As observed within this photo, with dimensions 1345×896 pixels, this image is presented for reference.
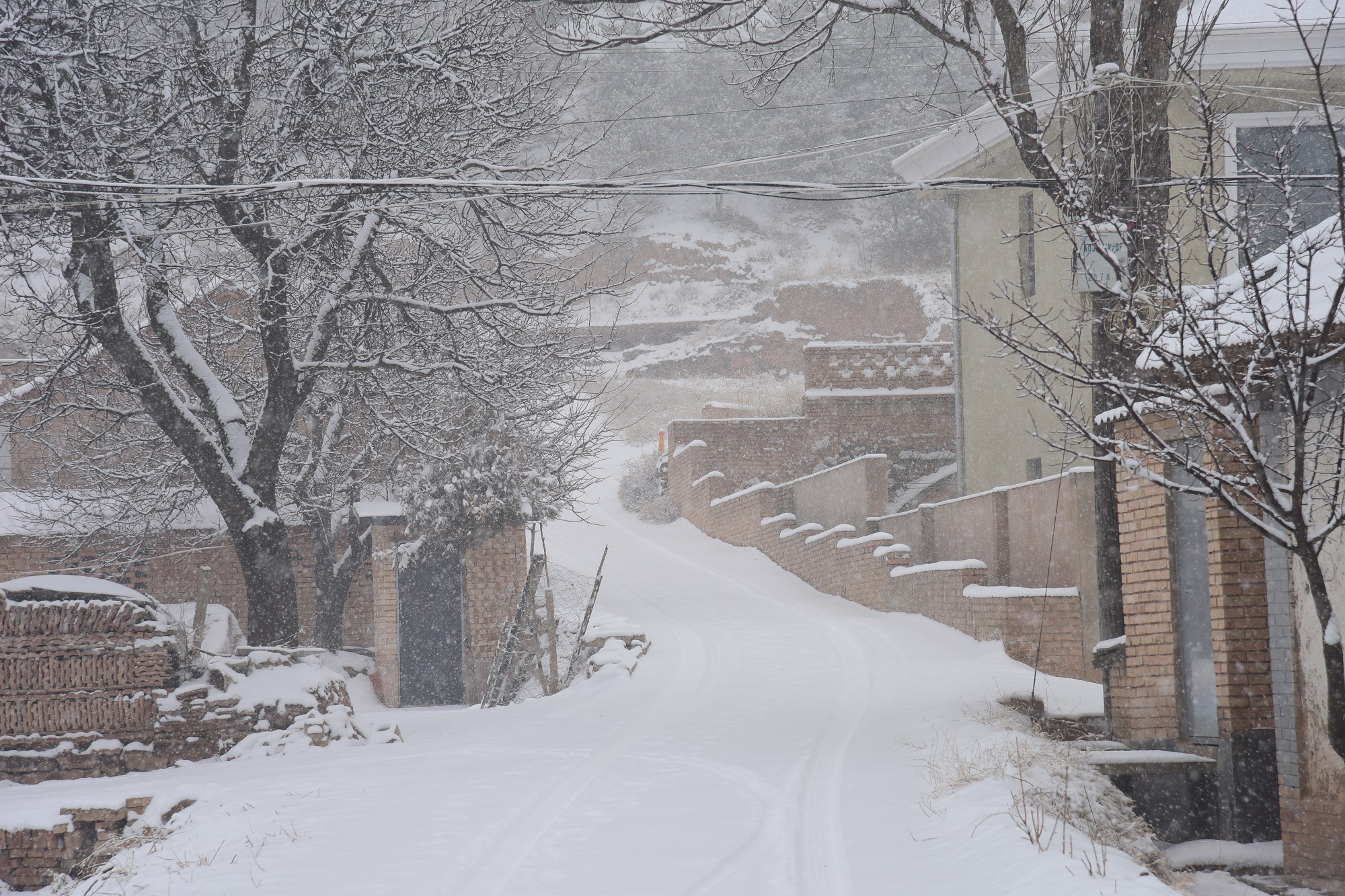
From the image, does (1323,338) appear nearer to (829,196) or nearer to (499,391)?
(829,196)

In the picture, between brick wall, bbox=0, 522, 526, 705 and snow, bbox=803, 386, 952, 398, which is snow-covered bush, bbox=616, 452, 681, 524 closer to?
snow, bbox=803, 386, 952, 398

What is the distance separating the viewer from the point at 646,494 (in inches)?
1256

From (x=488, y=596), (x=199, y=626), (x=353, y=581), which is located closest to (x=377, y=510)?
(x=353, y=581)

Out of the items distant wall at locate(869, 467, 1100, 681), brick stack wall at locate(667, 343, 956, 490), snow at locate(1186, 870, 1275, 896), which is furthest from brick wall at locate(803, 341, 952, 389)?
snow at locate(1186, 870, 1275, 896)

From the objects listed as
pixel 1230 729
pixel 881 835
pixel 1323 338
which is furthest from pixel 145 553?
pixel 1323 338

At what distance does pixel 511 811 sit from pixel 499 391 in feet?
20.8

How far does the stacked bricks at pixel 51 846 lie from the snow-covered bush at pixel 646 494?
21.1m

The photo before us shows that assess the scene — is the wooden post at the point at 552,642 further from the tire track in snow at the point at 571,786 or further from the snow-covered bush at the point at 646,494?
the snow-covered bush at the point at 646,494

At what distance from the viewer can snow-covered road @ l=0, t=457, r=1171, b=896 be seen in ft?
18.0

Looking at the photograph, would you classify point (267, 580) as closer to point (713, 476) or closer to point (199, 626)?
point (199, 626)

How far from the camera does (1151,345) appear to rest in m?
4.84

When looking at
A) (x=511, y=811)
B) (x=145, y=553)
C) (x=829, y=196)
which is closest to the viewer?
(x=511, y=811)

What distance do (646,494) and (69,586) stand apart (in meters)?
22.3

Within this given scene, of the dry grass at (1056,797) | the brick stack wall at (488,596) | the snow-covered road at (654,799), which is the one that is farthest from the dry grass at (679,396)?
the dry grass at (1056,797)
